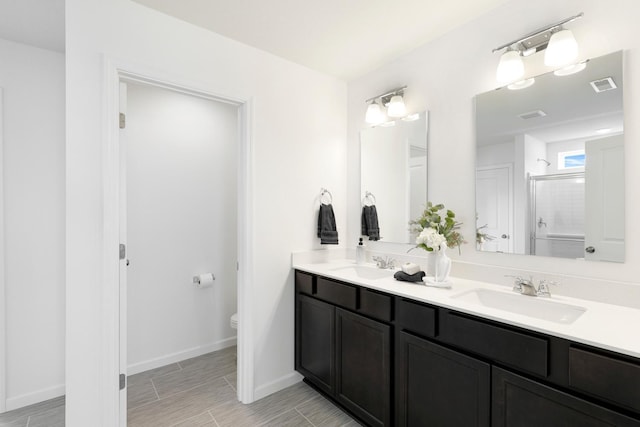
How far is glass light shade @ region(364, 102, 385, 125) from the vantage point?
2520 millimetres

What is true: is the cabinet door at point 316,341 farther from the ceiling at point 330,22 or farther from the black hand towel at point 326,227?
the ceiling at point 330,22

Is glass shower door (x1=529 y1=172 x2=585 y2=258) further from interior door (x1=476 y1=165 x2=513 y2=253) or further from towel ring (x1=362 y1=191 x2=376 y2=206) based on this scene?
towel ring (x1=362 y1=191 x2=376 y2=206)

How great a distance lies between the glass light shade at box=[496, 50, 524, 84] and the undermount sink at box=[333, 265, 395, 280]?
1387mm

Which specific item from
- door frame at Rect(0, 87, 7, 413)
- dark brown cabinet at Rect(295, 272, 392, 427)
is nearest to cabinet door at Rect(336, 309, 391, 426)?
dark brown cabinet at Rect(295, 272, 392, 427)

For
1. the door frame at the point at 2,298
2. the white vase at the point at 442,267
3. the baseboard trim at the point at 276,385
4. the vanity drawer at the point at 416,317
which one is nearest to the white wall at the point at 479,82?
the white vase at the point at 442,267

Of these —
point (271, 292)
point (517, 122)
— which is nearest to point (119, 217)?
point (271, 292)

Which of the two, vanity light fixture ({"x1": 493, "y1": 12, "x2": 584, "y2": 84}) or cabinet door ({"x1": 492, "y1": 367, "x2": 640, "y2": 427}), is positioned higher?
vanity light fixture ({"x1": 493, "y1": 12, "x2": 584, "y2": 84})

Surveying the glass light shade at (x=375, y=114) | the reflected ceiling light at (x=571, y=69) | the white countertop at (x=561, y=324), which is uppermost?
the glass light shade at (x=375, y=114)

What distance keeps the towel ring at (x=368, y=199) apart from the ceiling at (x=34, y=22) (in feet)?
7.53

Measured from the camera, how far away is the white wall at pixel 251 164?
5.43 ft


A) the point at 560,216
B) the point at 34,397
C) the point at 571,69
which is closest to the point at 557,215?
the point at 560,216

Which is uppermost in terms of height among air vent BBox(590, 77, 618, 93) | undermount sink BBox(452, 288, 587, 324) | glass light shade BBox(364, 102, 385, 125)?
glass light shade BBox(364, 102, 385, 125)

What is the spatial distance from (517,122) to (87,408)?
9.21 feet

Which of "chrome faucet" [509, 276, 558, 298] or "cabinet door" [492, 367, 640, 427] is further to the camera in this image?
"chrome faucet" [509, 276, 558, 298]
